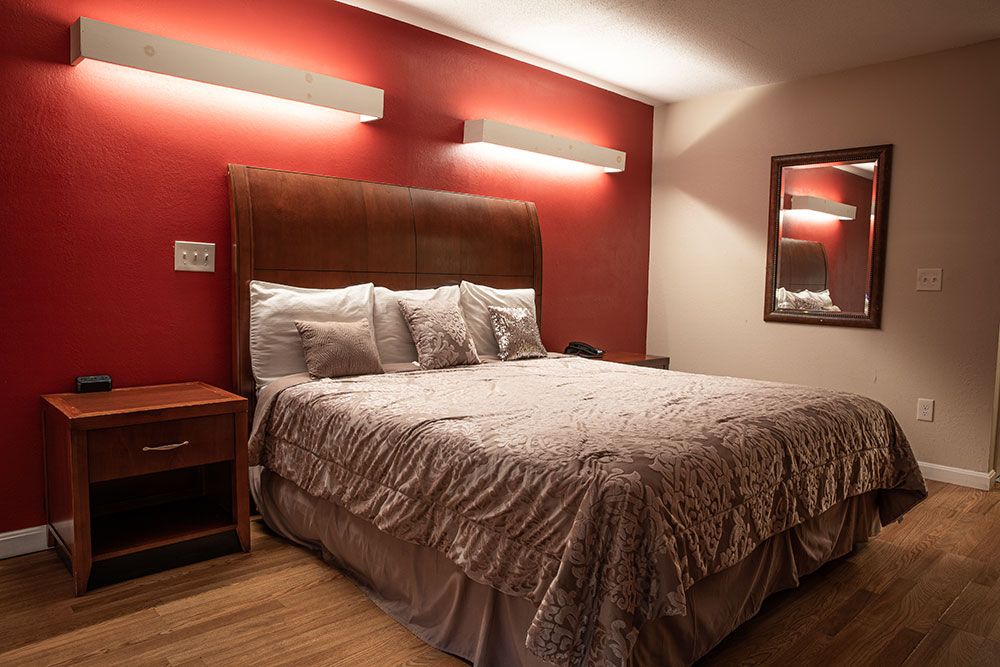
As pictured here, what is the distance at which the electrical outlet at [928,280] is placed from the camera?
389 cm

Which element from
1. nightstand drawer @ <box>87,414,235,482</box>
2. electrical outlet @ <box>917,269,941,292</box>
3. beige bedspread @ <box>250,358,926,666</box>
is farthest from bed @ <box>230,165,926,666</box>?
electrical outlet @ <box>917,269,941,292</box>

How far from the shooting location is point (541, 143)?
4125 mm

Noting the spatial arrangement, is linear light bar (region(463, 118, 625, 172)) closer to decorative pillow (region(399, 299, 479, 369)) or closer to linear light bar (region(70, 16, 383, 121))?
linear light bar (region(70, 16, 383, 121))

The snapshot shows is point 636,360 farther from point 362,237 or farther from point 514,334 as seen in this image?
point 362,237

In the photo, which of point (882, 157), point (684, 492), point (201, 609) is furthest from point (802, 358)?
point (201, 609)

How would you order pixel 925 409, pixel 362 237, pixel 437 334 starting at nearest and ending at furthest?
pixel 437 334 < pixel 362 237 < pixel 925 409

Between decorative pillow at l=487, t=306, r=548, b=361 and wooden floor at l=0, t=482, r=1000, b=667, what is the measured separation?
145cm

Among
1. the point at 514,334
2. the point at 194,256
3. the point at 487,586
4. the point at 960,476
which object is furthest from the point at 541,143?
the point at 960,476

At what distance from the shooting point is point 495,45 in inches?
158

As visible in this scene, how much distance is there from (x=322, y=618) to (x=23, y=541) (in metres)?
1.35

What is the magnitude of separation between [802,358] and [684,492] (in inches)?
127

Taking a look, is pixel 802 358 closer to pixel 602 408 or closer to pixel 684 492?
pixel 602 408

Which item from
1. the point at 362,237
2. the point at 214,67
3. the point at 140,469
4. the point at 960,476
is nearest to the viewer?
the point at 140,469

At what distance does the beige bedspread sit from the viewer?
1533 millimetres
